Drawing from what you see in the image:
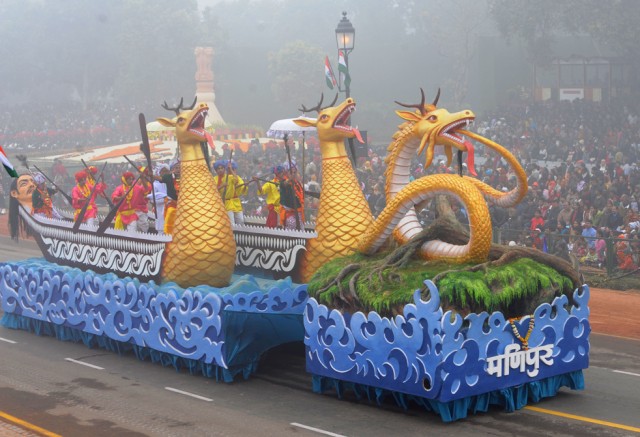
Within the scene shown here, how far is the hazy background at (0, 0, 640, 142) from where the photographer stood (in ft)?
162

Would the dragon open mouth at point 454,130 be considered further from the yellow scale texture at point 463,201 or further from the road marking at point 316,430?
the road marking at point 316,430

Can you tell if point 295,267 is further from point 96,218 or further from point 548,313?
A: point 96,218

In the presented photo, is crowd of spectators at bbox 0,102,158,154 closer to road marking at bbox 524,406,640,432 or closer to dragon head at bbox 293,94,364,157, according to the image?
dragon head at bbox 293,94,364,157

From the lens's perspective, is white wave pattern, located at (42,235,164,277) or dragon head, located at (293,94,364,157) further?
white wave pattern, located at (42,235,164,277)

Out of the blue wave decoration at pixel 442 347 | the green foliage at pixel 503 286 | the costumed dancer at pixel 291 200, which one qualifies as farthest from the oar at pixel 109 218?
the green foliage at pixel 503 286

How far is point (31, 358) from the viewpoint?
16344mm

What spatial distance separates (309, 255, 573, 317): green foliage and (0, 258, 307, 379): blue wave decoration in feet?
3.71

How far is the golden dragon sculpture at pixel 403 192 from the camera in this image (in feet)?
40.8

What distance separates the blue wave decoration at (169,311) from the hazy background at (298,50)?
31.9 meters

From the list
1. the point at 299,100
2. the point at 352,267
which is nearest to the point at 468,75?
the point at 299,100

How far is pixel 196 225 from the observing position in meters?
14.9

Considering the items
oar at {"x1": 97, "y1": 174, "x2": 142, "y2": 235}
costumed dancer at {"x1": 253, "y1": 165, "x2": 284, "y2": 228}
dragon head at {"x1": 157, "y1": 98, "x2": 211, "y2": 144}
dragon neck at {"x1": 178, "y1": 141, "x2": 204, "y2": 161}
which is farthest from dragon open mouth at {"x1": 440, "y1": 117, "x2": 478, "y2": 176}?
oar at {"x1": 97, "y1": 174, "x2": 142, "y2": 235}

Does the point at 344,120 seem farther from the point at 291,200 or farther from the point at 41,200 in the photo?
the point at 41,200

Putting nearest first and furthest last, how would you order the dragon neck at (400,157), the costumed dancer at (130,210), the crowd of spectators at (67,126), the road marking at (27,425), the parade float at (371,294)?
1. the parade float at (371,294)
2. the road marking at (27,425)
3. the dragon neck at (400,157)
4. the costumed dancer at (130,210)
5. the crowd of spectators at (67,126)
